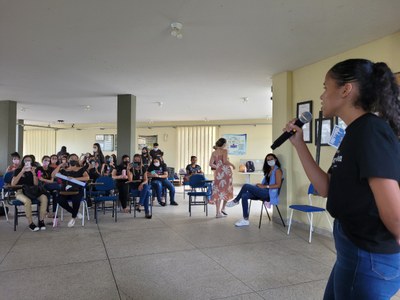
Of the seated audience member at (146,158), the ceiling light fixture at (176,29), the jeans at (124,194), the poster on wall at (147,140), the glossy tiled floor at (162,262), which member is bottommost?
the glossy tiled floor at (162,262)

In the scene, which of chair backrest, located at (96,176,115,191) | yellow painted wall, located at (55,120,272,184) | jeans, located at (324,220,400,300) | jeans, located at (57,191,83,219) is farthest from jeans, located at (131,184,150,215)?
yellow painted wall, located at (55,120,272,184)

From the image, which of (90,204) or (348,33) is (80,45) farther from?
(90,204)

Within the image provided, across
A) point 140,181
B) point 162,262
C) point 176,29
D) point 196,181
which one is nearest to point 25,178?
point 140,181

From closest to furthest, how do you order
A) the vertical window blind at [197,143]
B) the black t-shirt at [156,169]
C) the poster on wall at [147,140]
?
the black t-shirt at [156,169]
the vertical window blind at [197,143]
the poster on wall at [147,140]

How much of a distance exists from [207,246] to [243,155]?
27.9ft

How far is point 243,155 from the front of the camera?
12.2 metres

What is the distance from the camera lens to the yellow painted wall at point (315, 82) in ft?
11.5

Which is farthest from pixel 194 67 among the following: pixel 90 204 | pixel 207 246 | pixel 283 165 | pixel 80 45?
pixel 90 204

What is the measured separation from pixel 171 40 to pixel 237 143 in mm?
8732

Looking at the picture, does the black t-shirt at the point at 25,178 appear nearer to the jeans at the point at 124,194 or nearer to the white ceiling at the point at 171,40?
the white ceiling at the point at 171,40

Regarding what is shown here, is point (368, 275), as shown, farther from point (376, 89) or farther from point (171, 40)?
point (171, 40)

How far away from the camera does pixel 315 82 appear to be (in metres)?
4.66

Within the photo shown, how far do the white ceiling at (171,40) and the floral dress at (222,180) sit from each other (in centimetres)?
165

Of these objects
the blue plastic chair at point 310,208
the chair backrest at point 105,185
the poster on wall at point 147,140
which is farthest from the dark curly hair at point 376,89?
the poster on wall at point 147,140
